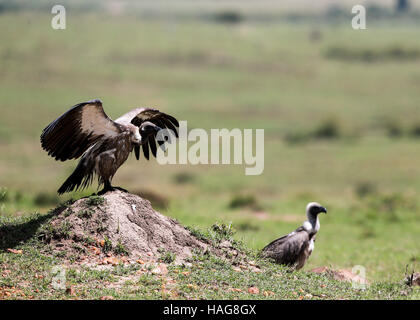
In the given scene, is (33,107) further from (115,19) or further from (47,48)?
(115,19)

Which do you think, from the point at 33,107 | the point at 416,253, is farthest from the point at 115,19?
the point at 416,253

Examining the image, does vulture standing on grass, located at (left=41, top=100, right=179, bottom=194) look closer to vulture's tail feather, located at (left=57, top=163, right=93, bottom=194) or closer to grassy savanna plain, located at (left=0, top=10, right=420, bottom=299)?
vulture's tail feather, located at (left=57, top=163, right=93, bottom=194)

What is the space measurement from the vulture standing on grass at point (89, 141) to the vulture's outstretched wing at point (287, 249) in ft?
8.94

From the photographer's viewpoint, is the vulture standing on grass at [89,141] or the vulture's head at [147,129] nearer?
the vulture standing on grass at [89,141]

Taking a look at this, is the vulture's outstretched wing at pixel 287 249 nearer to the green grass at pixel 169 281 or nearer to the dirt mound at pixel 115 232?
the green grass at pixel 169 281

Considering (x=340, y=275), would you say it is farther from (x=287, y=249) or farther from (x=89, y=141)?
(x=89, y=141)

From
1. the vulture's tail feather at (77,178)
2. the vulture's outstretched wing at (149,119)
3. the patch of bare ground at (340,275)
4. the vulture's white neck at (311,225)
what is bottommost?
the patch of bare ground at (340,275)

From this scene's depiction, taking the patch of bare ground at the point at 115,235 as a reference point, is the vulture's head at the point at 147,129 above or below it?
above

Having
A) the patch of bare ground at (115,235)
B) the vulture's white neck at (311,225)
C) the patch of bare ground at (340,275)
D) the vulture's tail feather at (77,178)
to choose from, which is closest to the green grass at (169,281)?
the patch of bare ground at (115,235)

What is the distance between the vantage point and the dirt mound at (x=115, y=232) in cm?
998

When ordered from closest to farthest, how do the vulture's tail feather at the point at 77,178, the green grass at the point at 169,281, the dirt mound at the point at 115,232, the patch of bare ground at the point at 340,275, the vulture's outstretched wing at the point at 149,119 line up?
1. the green grass at the point at 169,281
2. the dirt mound at the point at 115,232
3. the vulture's tail feather at the point at 77,178
4. the patch of bare ground at the point at 340,275
5. the vulture's outstretched wing at the point at 149,119

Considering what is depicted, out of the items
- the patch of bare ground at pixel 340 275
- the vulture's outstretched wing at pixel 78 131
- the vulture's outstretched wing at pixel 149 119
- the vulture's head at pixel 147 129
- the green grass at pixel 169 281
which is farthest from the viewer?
the vulture's outstretched wing at pixel 149 119

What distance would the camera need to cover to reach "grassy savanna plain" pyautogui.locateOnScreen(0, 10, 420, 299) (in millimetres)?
12117

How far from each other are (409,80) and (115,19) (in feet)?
123
